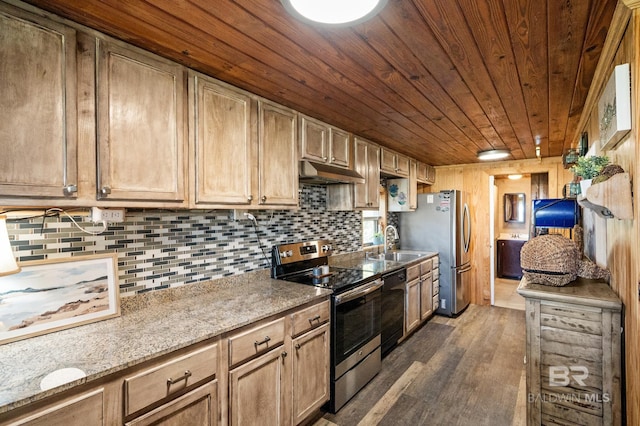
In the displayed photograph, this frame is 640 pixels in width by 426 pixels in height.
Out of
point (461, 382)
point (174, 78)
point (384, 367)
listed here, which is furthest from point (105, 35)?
point (461, 382)

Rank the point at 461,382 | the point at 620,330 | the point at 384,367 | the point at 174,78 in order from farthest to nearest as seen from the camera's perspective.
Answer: the point at 384,367 → the point at 461,382 → the point at 174,78 → the point at 620,330

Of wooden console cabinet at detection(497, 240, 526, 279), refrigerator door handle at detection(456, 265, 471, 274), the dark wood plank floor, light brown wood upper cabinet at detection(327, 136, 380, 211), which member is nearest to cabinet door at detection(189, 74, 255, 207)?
light brown wood upper cabinet at detection(327, 136, 380, 211)

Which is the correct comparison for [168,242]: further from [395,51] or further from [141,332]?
[395,51]

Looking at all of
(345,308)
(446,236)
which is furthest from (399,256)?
(345,308)

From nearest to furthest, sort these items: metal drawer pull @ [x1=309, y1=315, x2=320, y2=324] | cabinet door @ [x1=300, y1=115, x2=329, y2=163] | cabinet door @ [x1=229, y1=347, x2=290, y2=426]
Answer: cabinet door @ [x1=229, y1=347, x2=290, y2=426] < metal drawer pull @ [x1=309, y1=315, x2=320, y2=324] < cabinet door @ [x1=300, y1=115, x2=329, y2=163]

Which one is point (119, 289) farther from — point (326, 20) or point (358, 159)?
point (358, 159)

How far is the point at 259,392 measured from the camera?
173 cm

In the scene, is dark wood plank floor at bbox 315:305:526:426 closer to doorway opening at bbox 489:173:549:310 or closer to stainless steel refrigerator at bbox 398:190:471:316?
stainless steel refrigerator at bbox 398:190:471:316

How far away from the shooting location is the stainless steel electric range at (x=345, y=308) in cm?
230

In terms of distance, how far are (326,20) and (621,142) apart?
148 centimetres

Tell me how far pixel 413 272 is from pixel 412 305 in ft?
1.24

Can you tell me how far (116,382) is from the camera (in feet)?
3.84

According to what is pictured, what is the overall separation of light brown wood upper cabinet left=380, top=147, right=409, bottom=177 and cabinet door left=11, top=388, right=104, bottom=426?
319 cm

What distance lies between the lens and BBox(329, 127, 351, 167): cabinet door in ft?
9.21
